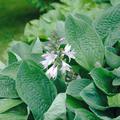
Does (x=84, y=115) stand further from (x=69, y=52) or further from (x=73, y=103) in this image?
(x=69, y=52)

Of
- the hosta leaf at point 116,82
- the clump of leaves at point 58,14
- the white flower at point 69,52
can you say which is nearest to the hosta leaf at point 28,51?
the white flower at point 69,52

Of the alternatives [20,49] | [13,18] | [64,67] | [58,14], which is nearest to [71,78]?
[64,67]

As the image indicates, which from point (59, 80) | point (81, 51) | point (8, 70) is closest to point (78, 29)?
point (81, 51)

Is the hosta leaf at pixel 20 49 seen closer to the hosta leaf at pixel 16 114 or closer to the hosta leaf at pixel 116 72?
the hosta leaf at pixel 16 114

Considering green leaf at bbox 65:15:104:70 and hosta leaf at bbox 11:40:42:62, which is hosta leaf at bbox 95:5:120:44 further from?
hosta leaf at bbox 11:40:42:62

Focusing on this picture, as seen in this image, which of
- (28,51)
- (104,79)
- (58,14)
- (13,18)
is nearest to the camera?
(104,79)

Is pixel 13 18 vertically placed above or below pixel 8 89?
below
